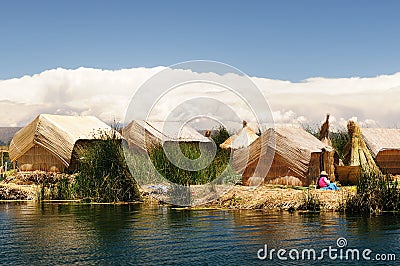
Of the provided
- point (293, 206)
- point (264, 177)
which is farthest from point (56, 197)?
point (293, 206)

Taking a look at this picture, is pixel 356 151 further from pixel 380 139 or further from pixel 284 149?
pixel 284 149

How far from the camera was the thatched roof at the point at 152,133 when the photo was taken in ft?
91.6

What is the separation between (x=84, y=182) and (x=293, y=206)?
786 centimetres

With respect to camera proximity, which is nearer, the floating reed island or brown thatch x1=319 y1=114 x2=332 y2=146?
the floating reed island

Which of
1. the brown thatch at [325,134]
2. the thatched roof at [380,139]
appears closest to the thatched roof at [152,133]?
the brown thatch at [325,134]

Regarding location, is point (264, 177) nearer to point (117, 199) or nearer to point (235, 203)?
point (235, 203)

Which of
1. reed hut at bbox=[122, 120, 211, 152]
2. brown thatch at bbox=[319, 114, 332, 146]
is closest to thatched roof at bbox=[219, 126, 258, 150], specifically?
reed hut at bbox=[122, 120, 211, 152]

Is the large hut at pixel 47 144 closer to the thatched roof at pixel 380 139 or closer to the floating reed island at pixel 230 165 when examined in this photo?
the floating reed island at pixel 230 165

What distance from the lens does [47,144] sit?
2589 centimetres

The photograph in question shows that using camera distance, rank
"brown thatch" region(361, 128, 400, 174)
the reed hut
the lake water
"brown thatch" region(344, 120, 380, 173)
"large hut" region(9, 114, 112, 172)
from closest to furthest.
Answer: the lake water → "brown thatch" region(344, 120, 380, 173) → "large hut" region(9, 114, 112, 172) → "brown thatch" region(361, 128, 400, 174) → the reed hut

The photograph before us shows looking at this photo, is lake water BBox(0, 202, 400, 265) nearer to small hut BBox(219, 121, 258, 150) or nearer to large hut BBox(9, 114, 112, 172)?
large hut BBox(9, 114, 112, 172)

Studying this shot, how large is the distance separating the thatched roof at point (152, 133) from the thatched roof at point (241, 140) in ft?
5.76

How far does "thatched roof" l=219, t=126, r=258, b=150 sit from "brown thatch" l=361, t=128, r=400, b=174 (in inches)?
209

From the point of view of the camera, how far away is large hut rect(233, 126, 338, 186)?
850 inches
